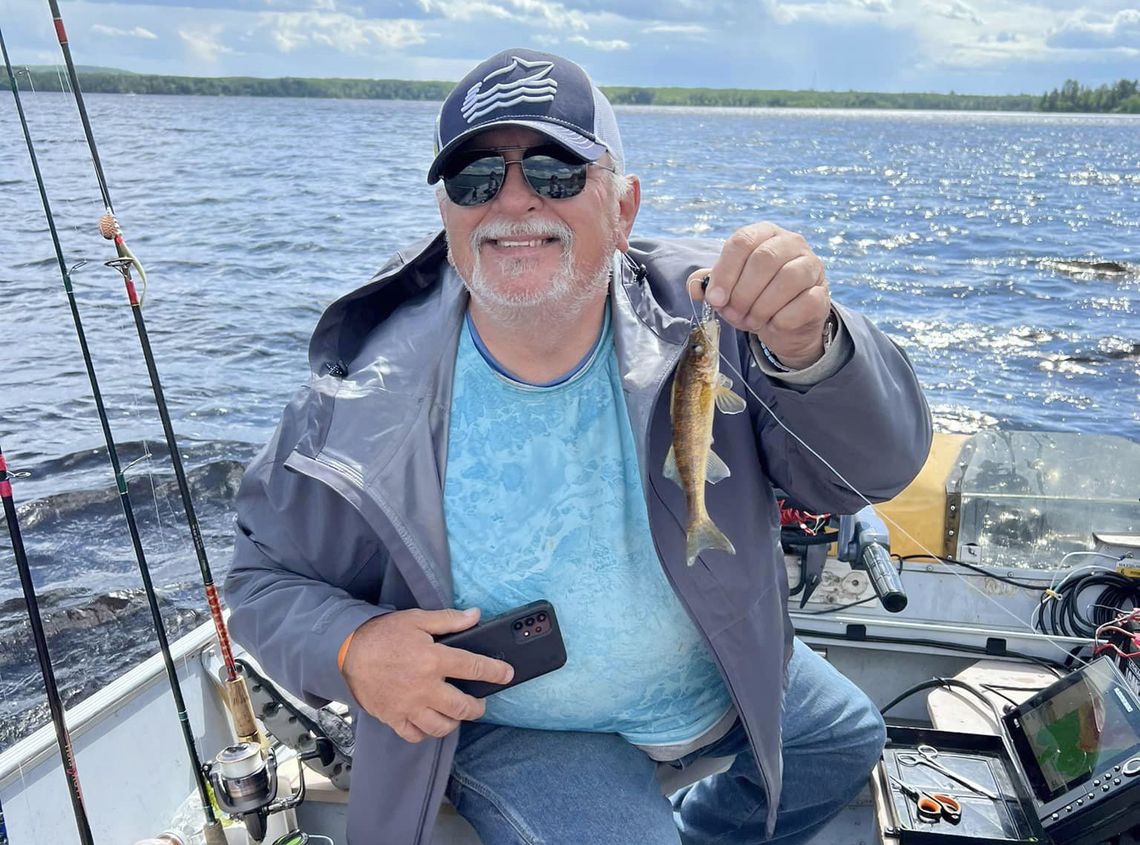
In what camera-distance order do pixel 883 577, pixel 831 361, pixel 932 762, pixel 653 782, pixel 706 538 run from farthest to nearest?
pixel 883 577
pixel 932 762
pixel 653 782
pixel 706 538
pixel 831 361

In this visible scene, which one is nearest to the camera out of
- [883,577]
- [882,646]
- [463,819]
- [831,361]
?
[831,361]

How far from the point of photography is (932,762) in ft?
10.1

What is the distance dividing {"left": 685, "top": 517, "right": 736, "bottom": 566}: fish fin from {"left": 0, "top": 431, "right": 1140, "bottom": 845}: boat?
2.47 feet

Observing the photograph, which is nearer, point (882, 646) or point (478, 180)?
point (478, 180)

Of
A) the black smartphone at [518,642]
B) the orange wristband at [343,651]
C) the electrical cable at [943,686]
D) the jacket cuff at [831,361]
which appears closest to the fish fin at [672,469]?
the jacket cuff at [831,361]

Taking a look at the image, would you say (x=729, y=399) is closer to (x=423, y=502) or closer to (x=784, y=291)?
(x=784, y=291)

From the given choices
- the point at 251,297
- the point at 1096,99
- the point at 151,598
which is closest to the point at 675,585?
the point at 151,598

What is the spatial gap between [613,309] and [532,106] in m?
0.54

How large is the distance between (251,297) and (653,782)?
12242mm

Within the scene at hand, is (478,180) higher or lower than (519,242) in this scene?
higher

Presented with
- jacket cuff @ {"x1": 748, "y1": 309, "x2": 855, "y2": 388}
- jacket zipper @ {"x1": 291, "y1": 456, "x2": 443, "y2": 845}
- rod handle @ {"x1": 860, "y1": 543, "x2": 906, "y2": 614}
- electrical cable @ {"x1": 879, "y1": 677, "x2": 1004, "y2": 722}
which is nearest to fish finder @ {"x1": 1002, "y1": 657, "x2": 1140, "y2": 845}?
electrical cable @ {"x1": 879, "y1": 677, "x2": 1004, "y2": 722}

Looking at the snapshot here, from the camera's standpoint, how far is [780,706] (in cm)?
235

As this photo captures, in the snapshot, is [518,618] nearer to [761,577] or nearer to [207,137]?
[761,577]

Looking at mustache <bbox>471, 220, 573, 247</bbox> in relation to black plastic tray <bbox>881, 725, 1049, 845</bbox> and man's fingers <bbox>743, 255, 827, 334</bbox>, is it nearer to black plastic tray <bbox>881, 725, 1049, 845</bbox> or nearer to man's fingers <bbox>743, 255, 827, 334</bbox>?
man's fingers <bbox>743, 255, 827, 334</bbox>
